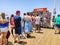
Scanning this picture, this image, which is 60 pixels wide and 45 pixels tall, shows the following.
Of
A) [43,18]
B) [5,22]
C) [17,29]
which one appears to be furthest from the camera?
[43,18]

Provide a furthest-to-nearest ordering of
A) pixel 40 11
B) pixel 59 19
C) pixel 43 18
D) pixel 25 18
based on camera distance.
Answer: pixel 40 11
pixel 43 18
pixel 59 19
pixel 25 18

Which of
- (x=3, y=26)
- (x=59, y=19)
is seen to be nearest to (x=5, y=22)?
(x=3, y=26)

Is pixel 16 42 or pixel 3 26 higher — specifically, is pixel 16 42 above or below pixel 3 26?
below

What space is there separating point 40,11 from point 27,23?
13430mm

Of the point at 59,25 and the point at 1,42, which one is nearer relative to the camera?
the point at 1,42

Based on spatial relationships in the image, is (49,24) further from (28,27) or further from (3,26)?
(3,26)

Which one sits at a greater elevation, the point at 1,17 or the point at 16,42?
the point at 1,17

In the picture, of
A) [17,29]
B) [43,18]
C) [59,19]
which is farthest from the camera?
[43,18]

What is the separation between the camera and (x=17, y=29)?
11.6m

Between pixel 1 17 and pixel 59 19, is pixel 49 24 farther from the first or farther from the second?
pixel 1 17

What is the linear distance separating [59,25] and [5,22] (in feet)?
26.0

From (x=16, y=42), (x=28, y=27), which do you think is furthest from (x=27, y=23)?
(x=16, y=42)

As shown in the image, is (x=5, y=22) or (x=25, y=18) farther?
(x=25, y=18)

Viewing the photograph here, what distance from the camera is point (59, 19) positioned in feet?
54.0
